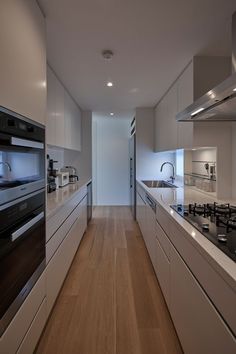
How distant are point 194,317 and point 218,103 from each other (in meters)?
1.32

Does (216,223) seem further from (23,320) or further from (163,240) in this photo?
(23,320)

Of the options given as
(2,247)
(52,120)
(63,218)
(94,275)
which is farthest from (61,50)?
(94,275)

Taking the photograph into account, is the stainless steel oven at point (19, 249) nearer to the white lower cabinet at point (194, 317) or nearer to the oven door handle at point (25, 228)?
the oven door handle at point (25, 228)

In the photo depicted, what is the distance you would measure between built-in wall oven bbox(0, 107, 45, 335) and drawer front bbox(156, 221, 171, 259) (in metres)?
0.98

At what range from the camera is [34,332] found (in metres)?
1.59

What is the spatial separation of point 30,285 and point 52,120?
6.44 feet

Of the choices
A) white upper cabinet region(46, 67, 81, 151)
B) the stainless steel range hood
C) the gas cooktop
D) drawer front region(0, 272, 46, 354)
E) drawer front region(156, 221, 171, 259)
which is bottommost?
drawer front region(0, 272, 46, 354)

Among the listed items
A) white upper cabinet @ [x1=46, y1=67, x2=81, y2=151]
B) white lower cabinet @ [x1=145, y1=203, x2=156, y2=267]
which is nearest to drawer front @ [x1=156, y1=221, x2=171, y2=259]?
white lower cabinet @ [x1=145, y1=203, x2=156, y2=267]

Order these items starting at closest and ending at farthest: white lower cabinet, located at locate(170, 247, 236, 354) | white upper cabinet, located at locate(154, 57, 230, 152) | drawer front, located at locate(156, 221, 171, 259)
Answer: white lower cabinet, located at locate(170, 247, 236, 354), drawer front, located at locate(156, 221, 171, 259), white upper cabinet, located at locate(154, 57, 230, 152)

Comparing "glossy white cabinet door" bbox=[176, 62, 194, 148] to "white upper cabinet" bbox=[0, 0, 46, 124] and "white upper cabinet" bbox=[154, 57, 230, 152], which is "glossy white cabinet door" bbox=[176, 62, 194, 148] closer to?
"white upper cabinet" bbox=[154, 57, 230, 152]

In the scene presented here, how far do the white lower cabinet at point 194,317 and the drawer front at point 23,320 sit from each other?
944 millimetres

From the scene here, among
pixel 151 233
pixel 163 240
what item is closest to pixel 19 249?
pixel 163 240

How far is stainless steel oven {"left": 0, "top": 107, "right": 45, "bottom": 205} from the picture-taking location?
117cm

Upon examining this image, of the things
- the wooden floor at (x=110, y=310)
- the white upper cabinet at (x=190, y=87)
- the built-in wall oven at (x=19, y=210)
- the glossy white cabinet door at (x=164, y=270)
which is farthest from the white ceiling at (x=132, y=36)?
the wooden floor at (x=110, y=310)
